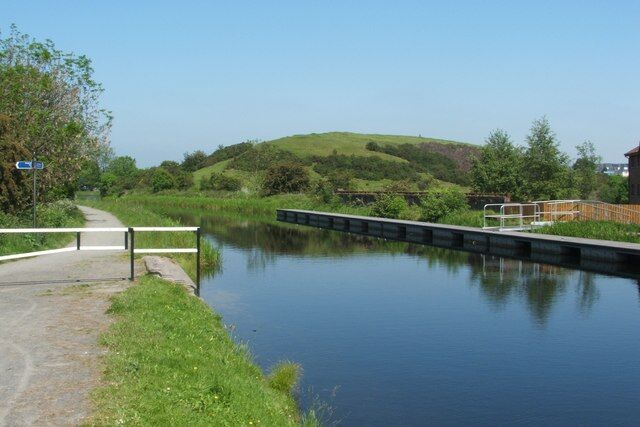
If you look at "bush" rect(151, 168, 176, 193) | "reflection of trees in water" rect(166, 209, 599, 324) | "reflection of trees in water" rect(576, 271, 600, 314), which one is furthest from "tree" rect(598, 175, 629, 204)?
"bush" rect(151, 168, 176, 193)

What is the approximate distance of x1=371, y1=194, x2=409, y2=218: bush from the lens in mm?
44750

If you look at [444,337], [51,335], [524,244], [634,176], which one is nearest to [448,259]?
[524,244]

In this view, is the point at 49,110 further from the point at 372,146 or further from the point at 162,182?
the point at 372,146

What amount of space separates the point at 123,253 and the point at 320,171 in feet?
265

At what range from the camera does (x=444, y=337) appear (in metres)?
13.3

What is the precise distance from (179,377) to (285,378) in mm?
2428

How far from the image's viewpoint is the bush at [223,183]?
8294cm

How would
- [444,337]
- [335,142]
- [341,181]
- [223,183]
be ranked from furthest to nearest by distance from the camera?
[335,142]
[223,183]
[341,181]
[444,337]

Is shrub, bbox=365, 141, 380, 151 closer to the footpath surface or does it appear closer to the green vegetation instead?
the green vegetation

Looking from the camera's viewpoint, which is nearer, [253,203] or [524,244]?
[524,244]

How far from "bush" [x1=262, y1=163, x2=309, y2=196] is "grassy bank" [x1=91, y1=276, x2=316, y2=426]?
2394 inches

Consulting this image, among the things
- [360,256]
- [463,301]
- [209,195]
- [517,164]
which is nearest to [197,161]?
[209,195]

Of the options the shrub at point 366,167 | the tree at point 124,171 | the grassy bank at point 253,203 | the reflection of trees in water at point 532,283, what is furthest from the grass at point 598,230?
the tree at point 124,171

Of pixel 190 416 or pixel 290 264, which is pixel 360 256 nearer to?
pixel 290 264
